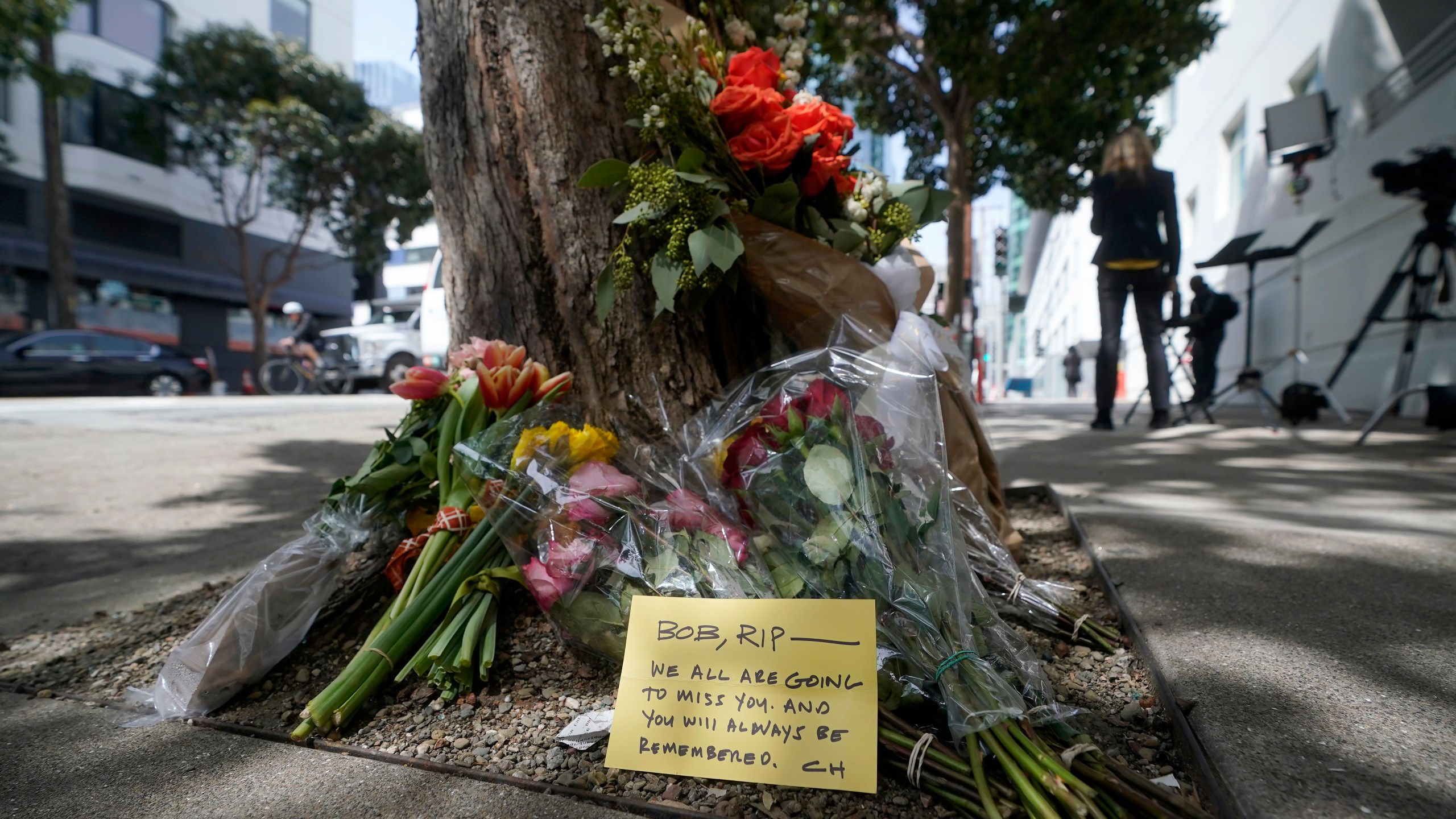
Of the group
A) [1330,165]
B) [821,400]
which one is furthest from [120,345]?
[1330,165]

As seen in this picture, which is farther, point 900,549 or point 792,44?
point 792,44

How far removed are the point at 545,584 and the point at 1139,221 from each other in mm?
4913

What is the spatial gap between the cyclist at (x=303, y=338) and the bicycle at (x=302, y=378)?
18cm

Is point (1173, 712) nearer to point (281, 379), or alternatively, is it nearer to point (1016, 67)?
point (1016, 67)

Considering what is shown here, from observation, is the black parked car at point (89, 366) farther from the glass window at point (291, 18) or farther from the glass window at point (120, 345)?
the glass window at point (291, 18)

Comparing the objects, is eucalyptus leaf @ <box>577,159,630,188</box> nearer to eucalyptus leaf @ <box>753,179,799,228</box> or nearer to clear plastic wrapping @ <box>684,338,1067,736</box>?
eucalyptus leaf @ <box>753,179,799,228</box>

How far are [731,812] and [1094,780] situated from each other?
467mm

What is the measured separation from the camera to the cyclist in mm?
14812

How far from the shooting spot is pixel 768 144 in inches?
63.2

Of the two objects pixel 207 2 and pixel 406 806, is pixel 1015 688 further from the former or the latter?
pixel 207 2

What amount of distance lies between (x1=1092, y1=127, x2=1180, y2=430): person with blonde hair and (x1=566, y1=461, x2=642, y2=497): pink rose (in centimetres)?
446

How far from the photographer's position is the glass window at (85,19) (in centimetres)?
1866

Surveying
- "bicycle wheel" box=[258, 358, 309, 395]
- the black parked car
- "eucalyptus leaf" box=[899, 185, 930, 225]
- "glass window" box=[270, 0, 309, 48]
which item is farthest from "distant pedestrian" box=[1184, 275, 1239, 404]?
"glass window" box=[270, 0, 309, 48]

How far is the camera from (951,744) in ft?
3.62
